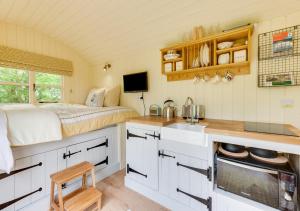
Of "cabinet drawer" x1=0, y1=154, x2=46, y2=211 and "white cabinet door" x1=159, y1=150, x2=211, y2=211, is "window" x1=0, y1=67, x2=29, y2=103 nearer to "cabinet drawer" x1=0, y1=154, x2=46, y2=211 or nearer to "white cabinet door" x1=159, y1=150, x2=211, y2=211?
"cabinet drawer" x1=0, y1=154, x2=46, y2=211

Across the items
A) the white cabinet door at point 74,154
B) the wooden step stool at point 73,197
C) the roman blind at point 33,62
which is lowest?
the wooden step stool at point 73,197

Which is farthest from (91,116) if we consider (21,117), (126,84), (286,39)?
(286,39)

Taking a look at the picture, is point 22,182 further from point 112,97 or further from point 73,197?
point 112,97

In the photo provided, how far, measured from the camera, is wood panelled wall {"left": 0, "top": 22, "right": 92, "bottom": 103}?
2383 millimetres

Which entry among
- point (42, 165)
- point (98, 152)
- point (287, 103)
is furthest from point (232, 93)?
point (42, 165)

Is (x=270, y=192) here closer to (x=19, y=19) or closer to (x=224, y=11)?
(x=224, y=11)

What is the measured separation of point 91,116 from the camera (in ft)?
6.68

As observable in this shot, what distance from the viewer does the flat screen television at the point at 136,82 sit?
97.3 inches

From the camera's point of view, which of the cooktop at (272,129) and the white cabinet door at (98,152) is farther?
the white cabinet door at (98,152)

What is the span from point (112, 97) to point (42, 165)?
148 cm

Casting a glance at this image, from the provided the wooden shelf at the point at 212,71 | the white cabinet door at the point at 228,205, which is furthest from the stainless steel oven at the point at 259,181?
the wooden shelf at the point at 212,71

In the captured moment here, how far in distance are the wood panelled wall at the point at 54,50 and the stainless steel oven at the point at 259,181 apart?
3.04 meters

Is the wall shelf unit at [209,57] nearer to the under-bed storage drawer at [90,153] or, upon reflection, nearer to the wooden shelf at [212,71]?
the wooden shelf at [212,71]

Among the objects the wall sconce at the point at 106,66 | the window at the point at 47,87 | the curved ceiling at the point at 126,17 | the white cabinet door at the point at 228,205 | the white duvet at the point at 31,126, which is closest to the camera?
the white cabinet door at the point at 228,205
